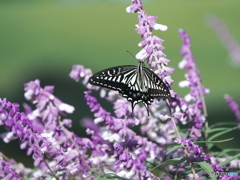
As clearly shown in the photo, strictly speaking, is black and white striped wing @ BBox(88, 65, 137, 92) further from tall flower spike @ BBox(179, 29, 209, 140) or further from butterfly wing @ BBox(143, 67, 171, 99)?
tall flower spike @ BBox(179, 29, 209, 140)

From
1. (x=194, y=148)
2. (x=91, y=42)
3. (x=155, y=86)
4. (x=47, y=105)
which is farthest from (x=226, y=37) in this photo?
(x=91, y=42)

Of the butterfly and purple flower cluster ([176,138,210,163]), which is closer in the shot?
purple flower cluster ([176,138,210,163])

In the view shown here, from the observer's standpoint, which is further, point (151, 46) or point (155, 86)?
point (155, 86)

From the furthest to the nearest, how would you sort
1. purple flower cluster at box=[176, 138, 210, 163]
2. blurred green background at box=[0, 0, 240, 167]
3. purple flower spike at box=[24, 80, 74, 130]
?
blurred green background at box=[0, 0, 240, 167] → purple flower cluster at box=[176, 138, 210, 163] → purple flower spike at box=[24, 80, 74, 130]

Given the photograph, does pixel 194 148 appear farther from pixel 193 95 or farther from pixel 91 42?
pixel 91 42

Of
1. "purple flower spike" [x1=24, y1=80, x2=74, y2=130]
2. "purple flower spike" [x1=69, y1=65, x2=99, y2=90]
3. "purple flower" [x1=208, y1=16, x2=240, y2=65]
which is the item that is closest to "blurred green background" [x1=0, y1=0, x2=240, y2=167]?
"purple flower" [x1=208, y1=16, x2=240, y2=65]

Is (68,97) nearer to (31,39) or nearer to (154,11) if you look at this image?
(31,39)

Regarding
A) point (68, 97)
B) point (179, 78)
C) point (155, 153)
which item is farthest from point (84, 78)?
point (179, 78)
